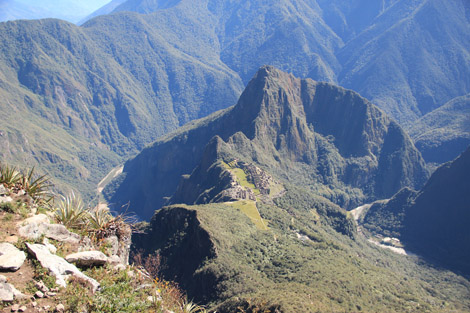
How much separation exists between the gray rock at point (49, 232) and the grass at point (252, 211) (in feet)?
267

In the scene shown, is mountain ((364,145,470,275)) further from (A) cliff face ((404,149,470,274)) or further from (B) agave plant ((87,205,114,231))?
(B) agave plant ((87,205,114,231))

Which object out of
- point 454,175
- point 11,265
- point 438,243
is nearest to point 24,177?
point 11,265

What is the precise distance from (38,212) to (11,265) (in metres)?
6.70

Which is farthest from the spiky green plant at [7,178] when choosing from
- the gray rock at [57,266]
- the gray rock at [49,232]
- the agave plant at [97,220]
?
the gray rock at [57,266]

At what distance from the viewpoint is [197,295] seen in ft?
223

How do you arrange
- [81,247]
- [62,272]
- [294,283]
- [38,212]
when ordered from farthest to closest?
1. [294,283]
2. [38,212]
3. [81,247]
4. [62,272]

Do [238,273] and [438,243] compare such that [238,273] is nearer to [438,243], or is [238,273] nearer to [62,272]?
[62,272]

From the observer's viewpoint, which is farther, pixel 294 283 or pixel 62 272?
pixel 294 283

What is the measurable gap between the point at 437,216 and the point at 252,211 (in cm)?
11479

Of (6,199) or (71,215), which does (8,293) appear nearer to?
(71,215)

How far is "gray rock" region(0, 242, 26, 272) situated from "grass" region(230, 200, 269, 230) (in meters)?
85.2

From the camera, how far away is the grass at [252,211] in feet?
336

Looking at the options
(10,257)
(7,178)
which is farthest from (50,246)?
→ (7,178)

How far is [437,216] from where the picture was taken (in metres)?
180
